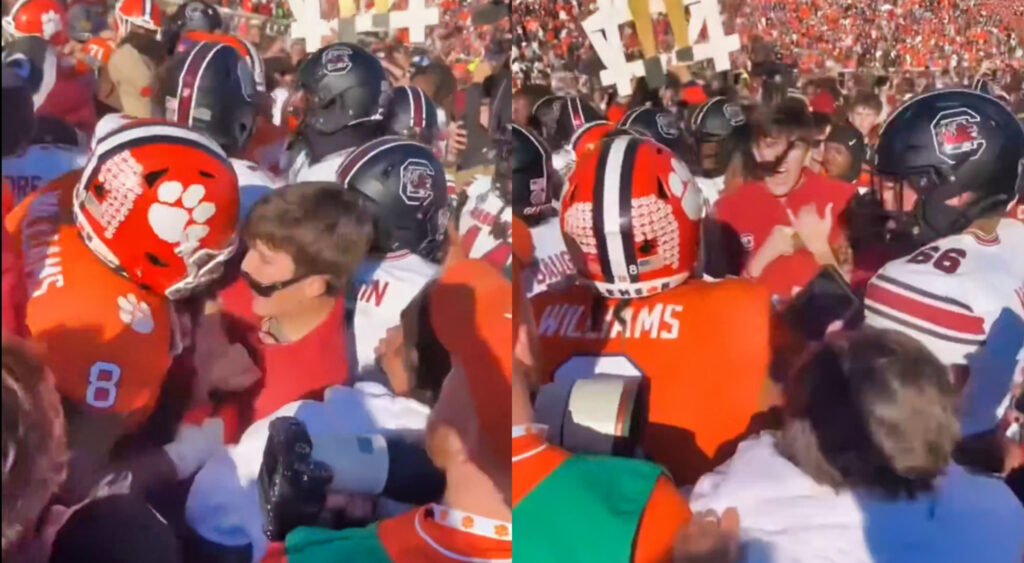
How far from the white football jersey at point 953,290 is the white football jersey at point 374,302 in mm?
793

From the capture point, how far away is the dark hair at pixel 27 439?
126cm

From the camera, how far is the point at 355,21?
153 cm

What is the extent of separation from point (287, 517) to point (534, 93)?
0.83 m

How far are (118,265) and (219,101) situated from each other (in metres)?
0.28

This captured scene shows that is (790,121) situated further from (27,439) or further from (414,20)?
(27,439)

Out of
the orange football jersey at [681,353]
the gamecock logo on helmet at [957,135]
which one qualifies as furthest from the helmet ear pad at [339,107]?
the gamecock logo on helmet at [957,135]

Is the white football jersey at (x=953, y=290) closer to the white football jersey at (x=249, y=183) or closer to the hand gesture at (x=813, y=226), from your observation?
the hand gesture at (x=813, y=226)

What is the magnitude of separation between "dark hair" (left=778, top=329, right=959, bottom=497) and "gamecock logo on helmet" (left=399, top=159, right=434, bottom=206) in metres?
0.70

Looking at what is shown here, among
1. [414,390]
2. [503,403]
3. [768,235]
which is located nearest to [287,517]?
[414,390]

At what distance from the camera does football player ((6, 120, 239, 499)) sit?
51.1 inches

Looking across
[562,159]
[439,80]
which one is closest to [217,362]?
[439,80]

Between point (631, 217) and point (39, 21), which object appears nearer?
point (39, 21)

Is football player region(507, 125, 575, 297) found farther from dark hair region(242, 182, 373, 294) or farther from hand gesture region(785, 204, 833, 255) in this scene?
hand gesture region(785, 204, 833, 255)

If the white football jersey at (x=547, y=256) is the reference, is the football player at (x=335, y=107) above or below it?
above
